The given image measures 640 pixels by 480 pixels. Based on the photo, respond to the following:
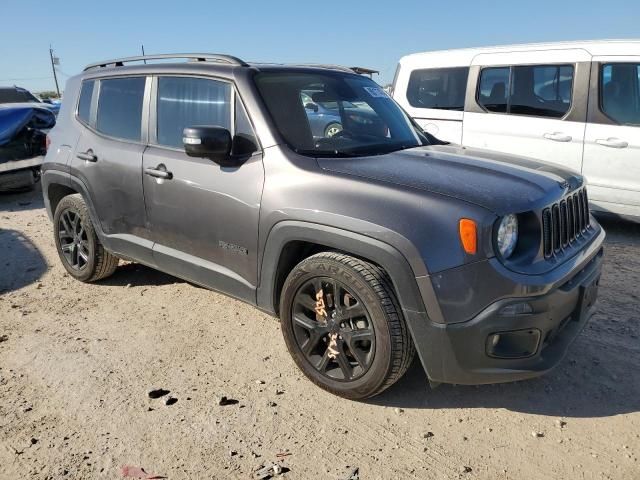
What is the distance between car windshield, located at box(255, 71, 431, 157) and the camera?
318cm

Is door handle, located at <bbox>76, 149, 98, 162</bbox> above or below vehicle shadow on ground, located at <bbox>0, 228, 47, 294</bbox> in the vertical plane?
above

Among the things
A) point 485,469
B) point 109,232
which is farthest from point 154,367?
point 485,469

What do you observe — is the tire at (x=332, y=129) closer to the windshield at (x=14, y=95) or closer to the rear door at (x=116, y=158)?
the rear door at (x=116, y=158)

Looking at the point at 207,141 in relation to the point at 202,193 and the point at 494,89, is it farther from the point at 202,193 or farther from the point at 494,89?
the point at 494,89

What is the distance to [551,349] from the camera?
2.66 meters

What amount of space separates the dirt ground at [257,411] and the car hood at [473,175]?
3.67 ft

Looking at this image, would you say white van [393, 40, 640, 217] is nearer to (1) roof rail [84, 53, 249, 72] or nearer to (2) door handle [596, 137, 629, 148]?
(2) door handle [596, 137, 629, 148]

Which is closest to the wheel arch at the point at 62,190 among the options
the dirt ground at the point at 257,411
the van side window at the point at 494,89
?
the dirt ground at the point at 257,411

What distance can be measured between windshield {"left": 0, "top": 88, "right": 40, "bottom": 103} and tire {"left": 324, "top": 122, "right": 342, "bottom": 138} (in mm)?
13531

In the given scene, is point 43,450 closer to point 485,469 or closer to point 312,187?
point 312,187

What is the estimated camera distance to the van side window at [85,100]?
4.46 meters

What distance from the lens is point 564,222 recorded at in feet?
9.37

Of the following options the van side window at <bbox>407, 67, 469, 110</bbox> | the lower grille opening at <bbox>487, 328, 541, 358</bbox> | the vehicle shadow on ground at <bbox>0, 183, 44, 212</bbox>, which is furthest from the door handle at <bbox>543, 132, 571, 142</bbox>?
the vehicle shadow on ground at <bbox>0, 183, 44, 212</bbox>

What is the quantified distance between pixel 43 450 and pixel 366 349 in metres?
1.65
